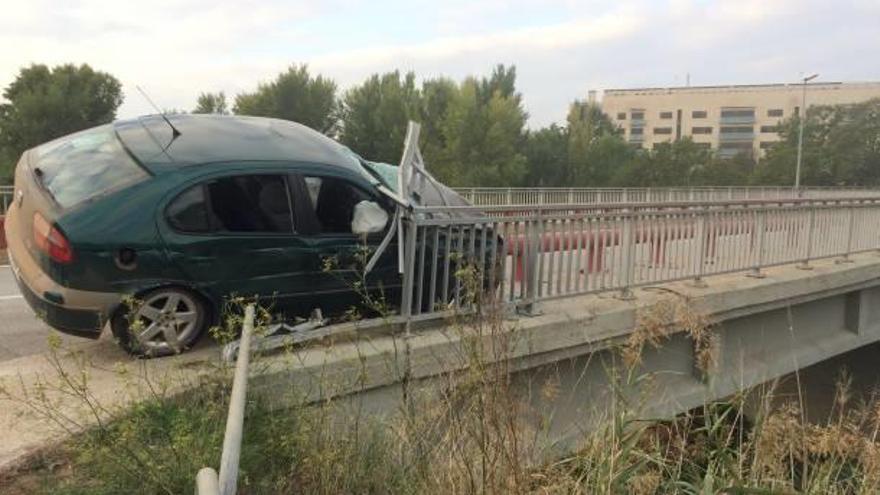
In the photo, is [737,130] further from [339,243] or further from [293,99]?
[339,243]

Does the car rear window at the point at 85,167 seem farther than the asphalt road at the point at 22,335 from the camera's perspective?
No

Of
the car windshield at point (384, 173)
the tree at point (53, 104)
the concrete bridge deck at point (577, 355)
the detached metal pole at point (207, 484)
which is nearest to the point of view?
the detached metal pole at point (207, 484)

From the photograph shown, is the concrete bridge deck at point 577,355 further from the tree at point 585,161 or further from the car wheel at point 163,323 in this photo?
the tree at point 585,161

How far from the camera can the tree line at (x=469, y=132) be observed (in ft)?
160

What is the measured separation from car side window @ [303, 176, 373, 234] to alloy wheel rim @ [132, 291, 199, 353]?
1.07m

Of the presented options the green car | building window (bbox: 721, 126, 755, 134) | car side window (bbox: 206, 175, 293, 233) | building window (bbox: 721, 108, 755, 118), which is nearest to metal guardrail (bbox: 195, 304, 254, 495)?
the green car

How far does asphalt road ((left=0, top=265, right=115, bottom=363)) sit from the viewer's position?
221 inches

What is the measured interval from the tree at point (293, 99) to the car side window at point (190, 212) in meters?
49.7

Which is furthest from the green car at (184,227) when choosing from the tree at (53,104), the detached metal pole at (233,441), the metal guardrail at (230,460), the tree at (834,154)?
the tree at (834,154)

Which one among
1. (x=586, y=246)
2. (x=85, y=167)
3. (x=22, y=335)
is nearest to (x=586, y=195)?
(x=586, y=246)

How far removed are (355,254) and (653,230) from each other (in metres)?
3.20

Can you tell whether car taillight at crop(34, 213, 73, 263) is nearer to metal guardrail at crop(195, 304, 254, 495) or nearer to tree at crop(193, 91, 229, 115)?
metal guardrail at crop(195, 304, 254, 495)

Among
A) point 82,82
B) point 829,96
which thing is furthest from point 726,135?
point 82,82

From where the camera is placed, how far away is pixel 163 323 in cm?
486
